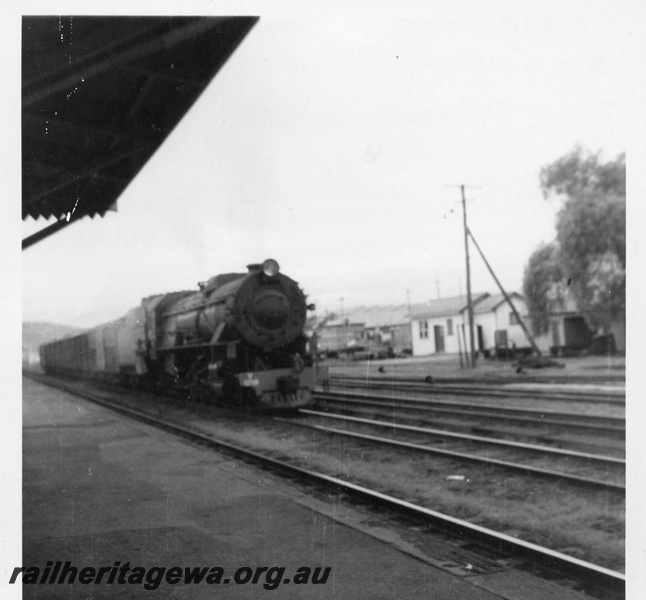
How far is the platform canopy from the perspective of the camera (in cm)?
463

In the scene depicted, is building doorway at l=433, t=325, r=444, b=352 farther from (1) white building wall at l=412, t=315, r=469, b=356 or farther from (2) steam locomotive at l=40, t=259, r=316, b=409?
(2) steam locomotive at l=40, t=259, r=316, b=409

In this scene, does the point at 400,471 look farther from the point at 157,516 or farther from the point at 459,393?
the point at 459,393

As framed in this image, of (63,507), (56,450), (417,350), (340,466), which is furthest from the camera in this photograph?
(417,350)

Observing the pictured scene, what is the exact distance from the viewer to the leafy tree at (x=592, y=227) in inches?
804

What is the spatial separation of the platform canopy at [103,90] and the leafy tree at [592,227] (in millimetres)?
16673

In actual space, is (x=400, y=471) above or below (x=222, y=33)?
below

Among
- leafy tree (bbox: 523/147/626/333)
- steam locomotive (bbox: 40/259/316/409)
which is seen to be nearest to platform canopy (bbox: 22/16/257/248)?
steam locomotive (bbox: 40/259/316/409)

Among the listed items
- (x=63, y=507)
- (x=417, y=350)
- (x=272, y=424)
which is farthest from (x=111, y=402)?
(x=417, y=350)

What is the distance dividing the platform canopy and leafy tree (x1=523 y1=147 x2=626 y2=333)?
54.7 feet

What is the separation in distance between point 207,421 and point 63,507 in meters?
5.90

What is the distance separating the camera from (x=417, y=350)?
4066 centimetres

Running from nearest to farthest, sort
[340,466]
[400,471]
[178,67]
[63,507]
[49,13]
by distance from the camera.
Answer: [49,13] → [178,67] → [63,507] → [400,471] → [340,466]

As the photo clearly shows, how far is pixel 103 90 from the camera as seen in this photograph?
5555 millimetres

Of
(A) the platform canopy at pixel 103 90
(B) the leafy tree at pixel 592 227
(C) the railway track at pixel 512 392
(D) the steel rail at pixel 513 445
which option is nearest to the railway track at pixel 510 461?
(D) the steel rail at pixel 513 445
